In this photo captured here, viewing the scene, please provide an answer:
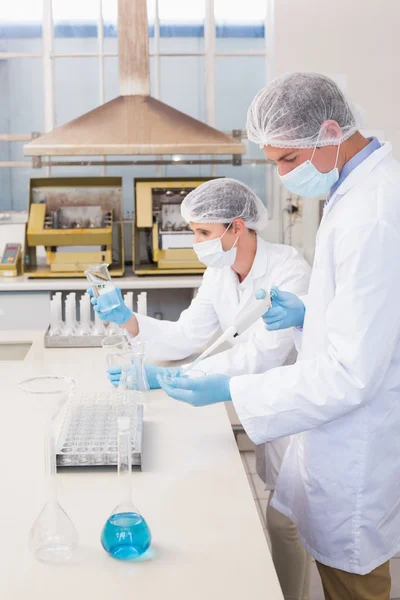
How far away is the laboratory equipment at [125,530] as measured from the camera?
1095 millimetres

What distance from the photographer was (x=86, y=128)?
2533mm

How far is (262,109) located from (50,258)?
7.58ft

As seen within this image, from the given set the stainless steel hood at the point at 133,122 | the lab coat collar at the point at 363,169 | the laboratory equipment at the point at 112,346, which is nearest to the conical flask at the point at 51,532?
the laboratory equipment at the point at 112,346

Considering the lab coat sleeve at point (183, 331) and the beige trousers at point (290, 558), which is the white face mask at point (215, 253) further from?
the beige trousers at point (290, 558)

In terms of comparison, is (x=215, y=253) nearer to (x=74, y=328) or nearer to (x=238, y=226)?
(x=238, y=226)

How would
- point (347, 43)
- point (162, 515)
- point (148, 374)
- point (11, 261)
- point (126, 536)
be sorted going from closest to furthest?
point (126, 536) < point (162, 515) < point (148, 374) < point (11, 261) < point (347, 43)

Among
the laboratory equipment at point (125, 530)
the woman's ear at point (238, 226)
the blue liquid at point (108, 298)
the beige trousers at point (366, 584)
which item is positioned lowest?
the beige trousers at point (366, 584)

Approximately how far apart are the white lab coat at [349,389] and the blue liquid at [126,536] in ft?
1.41

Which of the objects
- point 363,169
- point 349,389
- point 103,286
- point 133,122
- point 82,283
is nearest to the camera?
point 349,389

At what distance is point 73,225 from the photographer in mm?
3738

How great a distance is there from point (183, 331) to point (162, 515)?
1.14m

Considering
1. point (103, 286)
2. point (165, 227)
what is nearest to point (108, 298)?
point (103, 286)

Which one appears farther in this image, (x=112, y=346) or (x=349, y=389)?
(x=112, y=346)

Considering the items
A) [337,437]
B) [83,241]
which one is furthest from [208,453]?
[83,241]
